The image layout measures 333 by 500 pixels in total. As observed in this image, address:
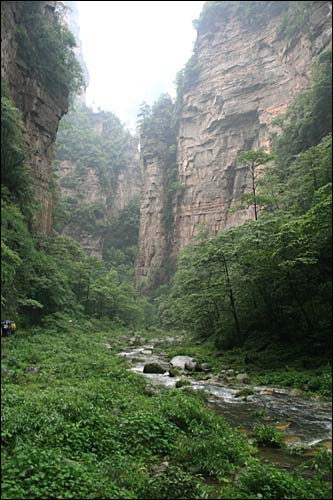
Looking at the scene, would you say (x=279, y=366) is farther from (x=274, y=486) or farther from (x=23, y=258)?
(x=23, y=258)

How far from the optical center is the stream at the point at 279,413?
21.8ft

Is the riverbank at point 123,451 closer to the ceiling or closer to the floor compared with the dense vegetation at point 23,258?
closer to the floor

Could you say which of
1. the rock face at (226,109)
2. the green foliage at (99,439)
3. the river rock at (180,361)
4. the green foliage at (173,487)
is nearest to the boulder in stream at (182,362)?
the river rock at (180,361)

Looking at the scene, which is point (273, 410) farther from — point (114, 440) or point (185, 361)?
point (185, 361)

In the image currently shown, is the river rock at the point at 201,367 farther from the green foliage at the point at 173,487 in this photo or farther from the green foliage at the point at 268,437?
the green foliage at the point at 173,487

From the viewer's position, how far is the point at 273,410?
9.05 m

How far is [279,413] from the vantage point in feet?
28.9

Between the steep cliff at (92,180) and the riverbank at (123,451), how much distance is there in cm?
5037

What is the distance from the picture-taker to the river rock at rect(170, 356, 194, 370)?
16.5 meters

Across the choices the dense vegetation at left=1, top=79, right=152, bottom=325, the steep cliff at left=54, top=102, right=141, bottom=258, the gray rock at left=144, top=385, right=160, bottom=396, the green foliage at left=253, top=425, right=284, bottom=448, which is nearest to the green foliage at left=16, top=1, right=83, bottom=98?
the dense vegetation at left=1, top=79, right=152, bottom=325

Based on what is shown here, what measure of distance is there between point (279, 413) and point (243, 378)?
3837 millimetres

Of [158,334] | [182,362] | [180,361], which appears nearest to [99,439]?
[182,362]

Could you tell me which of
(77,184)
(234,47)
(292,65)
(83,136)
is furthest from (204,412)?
(83,136)

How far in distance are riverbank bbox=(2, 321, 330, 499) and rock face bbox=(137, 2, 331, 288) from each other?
32.6m
